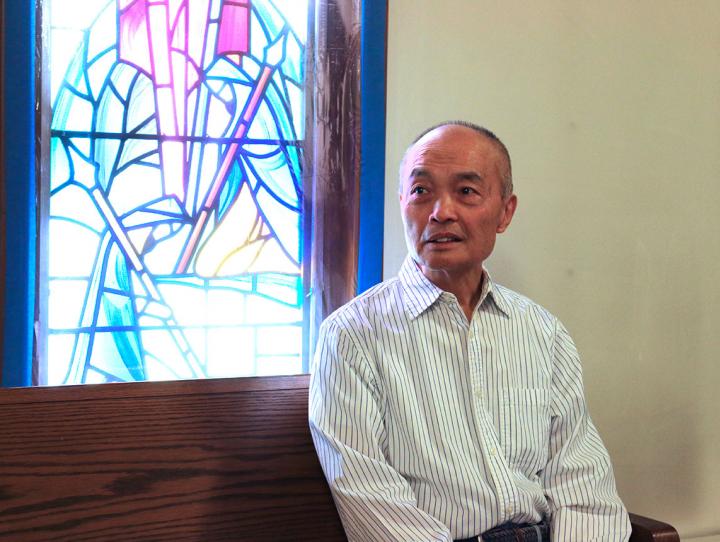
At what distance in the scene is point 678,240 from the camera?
2.86 metres

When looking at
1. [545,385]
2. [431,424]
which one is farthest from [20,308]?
[545,385]

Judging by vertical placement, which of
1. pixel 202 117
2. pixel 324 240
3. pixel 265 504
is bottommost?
pixel 265 504

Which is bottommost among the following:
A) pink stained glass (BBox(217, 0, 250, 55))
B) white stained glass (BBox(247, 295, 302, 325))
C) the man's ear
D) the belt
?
the belt

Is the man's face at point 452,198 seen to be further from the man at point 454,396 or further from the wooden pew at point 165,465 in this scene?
the wooden pew at point 165,465

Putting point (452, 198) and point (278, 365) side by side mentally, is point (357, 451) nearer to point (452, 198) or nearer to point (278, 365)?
point (452, 198)

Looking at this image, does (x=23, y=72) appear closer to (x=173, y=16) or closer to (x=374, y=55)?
(x=173, y=16)

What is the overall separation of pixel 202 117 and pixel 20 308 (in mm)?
704

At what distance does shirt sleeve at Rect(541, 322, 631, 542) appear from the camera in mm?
1857

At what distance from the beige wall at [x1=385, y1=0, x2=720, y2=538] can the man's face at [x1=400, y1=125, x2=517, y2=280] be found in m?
0.49

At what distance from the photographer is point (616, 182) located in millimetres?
2750

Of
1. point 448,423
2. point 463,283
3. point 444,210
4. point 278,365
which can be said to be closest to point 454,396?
point 448,423

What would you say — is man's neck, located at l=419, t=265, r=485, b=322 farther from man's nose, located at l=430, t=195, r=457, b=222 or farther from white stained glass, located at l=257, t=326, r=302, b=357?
white stained glass, located at l=257, t=326, r=302, b=357

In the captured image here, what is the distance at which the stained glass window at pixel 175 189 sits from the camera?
2234mm

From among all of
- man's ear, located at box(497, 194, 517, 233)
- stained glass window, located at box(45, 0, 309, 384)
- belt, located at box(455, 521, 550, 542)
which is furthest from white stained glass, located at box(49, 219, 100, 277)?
belt, located at box(455, 521, 550, 542)
